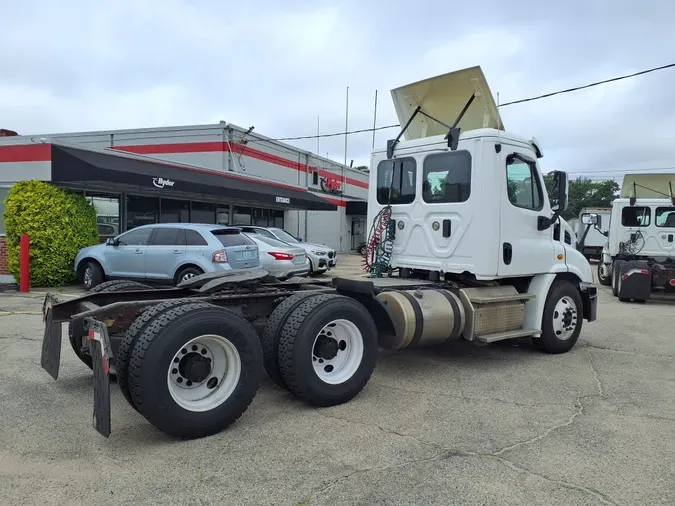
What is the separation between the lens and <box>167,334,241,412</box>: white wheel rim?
3822mm

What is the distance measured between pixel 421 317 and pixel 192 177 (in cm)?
1216

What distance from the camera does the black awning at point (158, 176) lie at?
1221 cm

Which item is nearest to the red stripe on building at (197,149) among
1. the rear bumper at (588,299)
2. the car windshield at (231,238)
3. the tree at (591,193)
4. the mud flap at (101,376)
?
the car windshield at (231,238)

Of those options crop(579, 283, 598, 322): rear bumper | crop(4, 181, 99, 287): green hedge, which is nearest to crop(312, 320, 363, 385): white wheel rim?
crop(579, 283, 598, 322): rear bumper

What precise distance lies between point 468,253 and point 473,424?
225cm

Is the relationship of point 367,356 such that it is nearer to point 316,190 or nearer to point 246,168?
point 246,168

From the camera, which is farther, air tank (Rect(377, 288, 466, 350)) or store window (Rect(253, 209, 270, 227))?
store window (Rect(253, 209, 270, 227))

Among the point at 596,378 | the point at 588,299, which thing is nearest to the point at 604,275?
the point at 588,299

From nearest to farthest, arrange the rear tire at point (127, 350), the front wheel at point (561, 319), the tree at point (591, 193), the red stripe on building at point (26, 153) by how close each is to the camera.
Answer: the rear tire at point (127, 350) < the front wheel at point (561, 319) < the red stripe on building at point (26, 153) < the tree at point (591, 193)

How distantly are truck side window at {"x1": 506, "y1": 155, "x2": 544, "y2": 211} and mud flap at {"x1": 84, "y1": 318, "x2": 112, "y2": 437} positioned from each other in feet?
14.8

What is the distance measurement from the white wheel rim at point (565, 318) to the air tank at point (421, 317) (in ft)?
5.29

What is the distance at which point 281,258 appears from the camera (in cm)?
1308

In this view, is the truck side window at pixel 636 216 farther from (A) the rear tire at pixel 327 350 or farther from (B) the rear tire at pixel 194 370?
(B) the rear tire at pixel 194 370

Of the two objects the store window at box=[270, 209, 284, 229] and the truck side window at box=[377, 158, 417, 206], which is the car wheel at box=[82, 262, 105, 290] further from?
Result: the store window at box=[270, 209, 284, 229]
